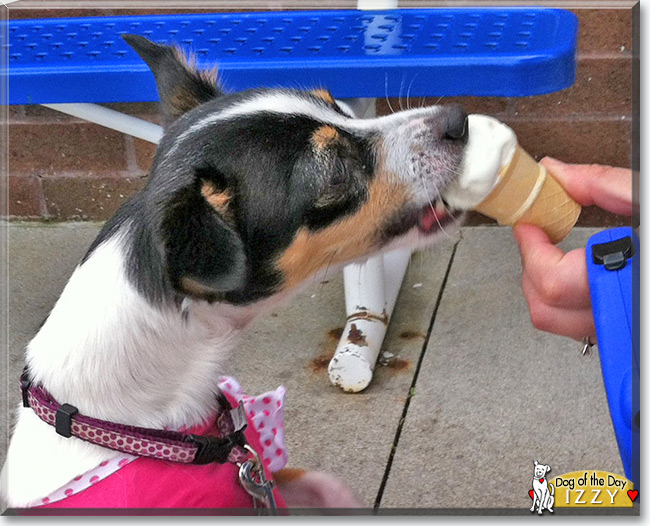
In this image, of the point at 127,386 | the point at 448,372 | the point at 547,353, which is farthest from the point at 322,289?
the point at 127,386

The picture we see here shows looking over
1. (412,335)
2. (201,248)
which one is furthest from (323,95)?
(412,335)

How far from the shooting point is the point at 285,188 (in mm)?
1853

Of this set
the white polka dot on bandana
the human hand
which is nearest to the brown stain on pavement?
the human hand

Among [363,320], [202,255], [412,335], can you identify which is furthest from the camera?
[412,335]

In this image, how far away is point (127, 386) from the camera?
1.79 metres

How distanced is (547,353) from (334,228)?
1695mm

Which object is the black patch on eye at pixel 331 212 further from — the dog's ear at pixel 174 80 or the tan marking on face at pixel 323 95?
the dog's ear at pixel 174 80

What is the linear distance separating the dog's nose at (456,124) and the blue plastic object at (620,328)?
17.0 inches

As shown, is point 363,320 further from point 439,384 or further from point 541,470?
point 541,470

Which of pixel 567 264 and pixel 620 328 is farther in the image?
pixel 567 264

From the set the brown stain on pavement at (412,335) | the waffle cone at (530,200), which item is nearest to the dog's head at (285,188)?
the waffle cone at (530,200)

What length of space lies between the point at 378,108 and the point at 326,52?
111 cm

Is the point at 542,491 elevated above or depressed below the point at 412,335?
above

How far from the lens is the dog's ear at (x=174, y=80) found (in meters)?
2.18
